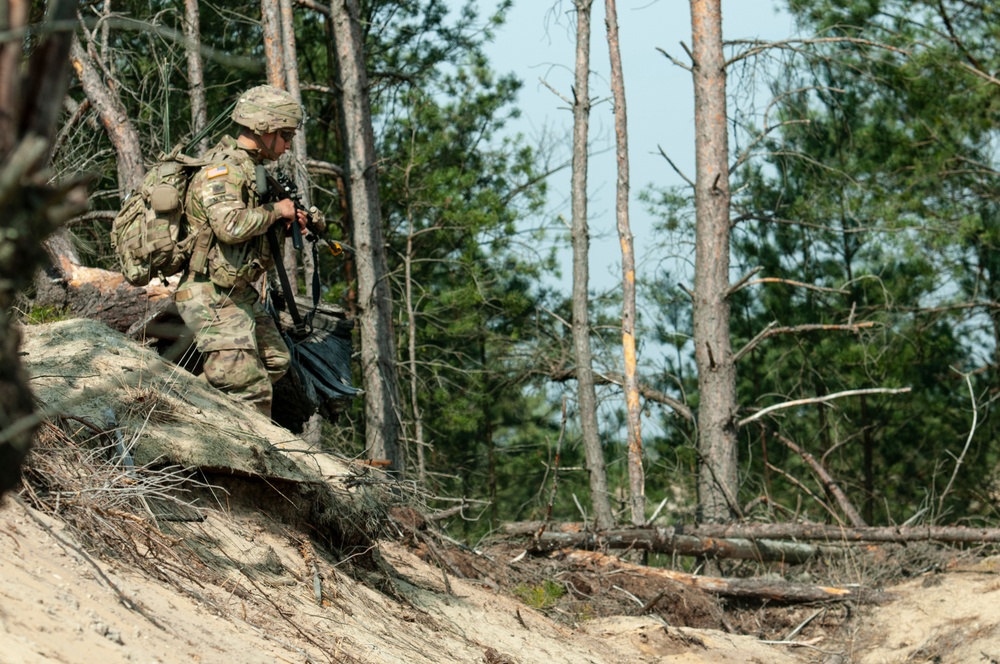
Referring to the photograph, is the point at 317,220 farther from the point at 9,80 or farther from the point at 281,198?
the point at 9,80

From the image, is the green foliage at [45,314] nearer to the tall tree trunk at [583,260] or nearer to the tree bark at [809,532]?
the tree bark at [809,532]

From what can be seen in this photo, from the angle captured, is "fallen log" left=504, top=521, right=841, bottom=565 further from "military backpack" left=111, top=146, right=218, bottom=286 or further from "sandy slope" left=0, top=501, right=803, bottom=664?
"military backpack" left=111, top=146, right=218, bottom=286

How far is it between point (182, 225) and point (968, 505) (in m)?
13.1

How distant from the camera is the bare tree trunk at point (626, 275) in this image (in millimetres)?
11055

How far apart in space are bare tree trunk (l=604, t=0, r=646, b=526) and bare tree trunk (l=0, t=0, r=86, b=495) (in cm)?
881

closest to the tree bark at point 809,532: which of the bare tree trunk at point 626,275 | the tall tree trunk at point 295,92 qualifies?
the bare tree trunk at point 626,275

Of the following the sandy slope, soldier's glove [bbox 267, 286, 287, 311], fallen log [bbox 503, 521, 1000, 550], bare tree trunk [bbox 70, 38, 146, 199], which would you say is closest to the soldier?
soldier's glove [bbox 267, 286, 287, 311]

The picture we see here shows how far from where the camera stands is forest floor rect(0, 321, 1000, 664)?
13.3 ft

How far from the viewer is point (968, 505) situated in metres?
16.3

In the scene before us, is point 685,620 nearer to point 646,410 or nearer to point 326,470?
point 326,470

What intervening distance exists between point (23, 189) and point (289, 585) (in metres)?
3.68

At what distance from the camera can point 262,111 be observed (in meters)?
6.51

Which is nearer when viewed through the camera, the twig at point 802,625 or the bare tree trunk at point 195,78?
the twig at point 802,625

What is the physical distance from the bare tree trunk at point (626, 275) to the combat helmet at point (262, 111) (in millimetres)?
5268
